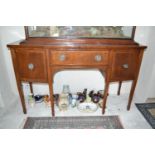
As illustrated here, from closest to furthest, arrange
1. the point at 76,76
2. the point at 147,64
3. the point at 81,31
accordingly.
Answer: the point at 81,31 → the point at 147,64 → the point at 76,76

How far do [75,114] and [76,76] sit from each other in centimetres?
52

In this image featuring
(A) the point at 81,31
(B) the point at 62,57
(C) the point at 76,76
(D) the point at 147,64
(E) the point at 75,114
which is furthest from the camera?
(C) the point at 76,76

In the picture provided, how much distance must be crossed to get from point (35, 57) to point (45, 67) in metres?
0.13

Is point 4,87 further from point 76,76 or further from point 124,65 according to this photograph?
point 124,65

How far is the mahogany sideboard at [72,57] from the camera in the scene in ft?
4.08

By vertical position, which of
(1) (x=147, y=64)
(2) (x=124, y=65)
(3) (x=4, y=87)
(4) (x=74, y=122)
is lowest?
(4) (x=74, y=122)

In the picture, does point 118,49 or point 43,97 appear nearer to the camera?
point 118,49

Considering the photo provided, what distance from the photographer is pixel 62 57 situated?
1274 millimetres

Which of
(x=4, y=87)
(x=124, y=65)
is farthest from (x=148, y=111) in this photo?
(x=4, y=87)

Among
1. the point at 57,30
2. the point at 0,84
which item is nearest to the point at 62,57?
the point at 57,30

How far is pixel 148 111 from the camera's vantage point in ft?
5.51

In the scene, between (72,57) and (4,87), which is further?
(4,87)

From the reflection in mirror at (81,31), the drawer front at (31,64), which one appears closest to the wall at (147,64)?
the reflection in mirror at (81,31)
